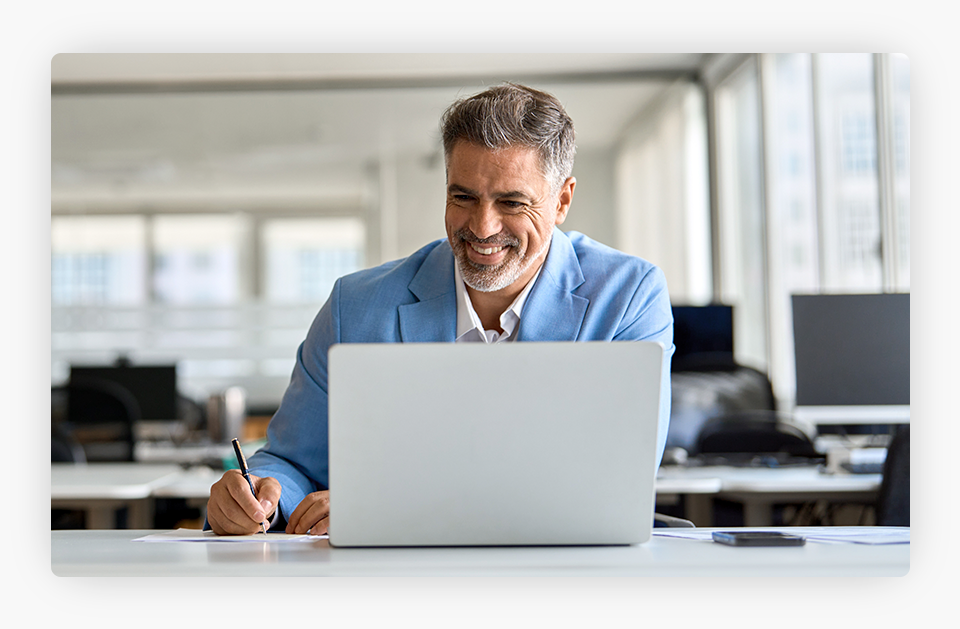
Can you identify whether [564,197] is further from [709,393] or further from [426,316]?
[709,393]

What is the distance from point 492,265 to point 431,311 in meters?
0.15

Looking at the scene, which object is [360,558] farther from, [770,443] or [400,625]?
[770,443]

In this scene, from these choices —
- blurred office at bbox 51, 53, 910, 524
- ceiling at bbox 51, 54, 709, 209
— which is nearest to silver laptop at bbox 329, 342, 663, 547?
blurred office at bbox 51, 53, 910, 524

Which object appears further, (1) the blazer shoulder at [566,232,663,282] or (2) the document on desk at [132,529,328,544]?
(1) the blazer shoulder at [566,232,663,282]

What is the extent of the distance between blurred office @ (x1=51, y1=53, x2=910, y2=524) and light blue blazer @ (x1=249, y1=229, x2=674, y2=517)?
317 cm

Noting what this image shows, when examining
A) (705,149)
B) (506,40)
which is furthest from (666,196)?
(506,40)

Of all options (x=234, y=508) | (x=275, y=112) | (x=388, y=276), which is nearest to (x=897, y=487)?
(x=388, y=276)

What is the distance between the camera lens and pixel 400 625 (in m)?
1.03

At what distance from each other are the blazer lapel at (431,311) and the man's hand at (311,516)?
1.13 feet

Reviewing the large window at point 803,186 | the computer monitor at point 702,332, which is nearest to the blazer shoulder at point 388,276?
the computer monitor at point 702,332

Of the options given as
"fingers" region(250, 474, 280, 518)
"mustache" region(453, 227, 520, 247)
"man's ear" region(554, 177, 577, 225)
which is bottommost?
"fingers" region(250, 474, 280, 518)

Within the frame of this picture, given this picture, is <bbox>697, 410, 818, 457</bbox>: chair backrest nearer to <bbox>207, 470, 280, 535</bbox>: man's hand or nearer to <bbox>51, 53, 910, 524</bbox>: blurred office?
<bbox>51, 53, 910, 524</bbox>: blurred office

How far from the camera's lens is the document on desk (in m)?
1.24

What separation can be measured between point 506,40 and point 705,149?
441 centimetres
